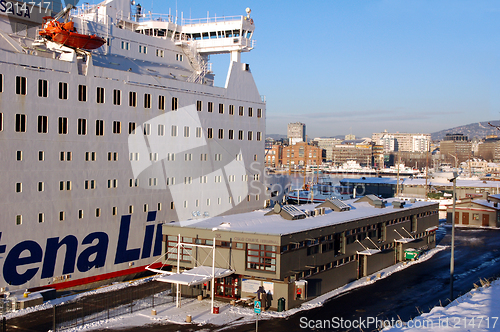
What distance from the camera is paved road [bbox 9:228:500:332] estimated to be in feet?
82.1

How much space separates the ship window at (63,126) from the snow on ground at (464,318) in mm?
20525

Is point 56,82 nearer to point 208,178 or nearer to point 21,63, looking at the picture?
point 21,63

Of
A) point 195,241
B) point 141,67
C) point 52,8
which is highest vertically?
point 52,8

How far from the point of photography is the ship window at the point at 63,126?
2780 cm

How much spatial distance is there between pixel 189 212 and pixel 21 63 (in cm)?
1596

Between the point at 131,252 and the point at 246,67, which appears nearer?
the point at 131,252

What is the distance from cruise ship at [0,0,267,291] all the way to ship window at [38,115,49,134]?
0.06 metres

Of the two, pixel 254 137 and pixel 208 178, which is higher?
pixel 254 137

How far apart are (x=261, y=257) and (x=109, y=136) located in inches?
489

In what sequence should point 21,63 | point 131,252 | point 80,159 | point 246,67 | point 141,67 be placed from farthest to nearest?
point 246,67, point 141,67, point 131,252, point 80,159, point 21,63

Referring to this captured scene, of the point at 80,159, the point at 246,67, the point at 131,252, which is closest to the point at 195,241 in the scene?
the point at 131,252

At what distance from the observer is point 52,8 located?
32.6 metres

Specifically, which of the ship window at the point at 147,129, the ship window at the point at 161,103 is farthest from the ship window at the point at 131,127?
the ship window at the point at 161,103

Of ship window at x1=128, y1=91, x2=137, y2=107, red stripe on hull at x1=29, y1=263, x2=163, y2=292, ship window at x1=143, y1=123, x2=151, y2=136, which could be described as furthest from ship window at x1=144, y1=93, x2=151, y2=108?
red stripe on hull at x1=29, y1=263, x2=163, y2=292
